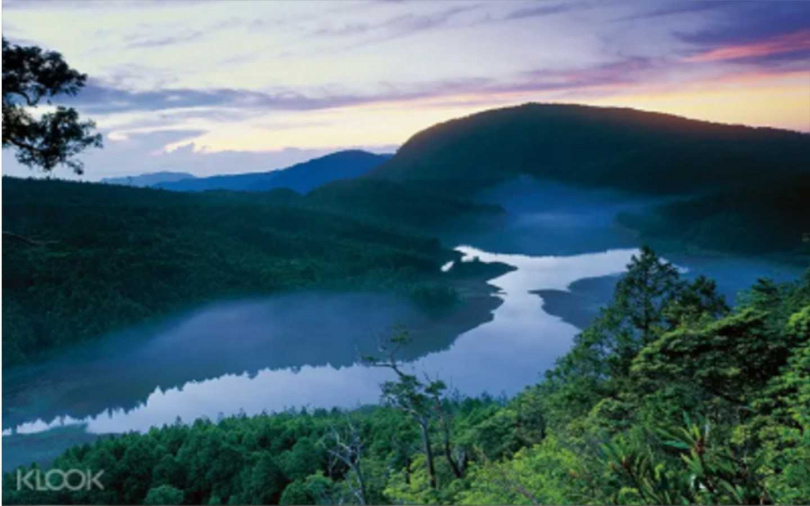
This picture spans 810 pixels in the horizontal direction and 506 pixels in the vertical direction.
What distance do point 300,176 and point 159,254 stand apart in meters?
1.94

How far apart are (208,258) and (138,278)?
86 cm

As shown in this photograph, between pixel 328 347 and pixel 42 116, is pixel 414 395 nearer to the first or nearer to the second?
pixel 328 347

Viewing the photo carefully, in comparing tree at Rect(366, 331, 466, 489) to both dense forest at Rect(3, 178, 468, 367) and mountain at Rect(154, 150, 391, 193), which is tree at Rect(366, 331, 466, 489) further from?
mountain at Rect(154, 150, 391, 193)

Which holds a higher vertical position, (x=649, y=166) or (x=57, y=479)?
(x=649, y=166)

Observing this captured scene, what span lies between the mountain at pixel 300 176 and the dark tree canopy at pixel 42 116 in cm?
178

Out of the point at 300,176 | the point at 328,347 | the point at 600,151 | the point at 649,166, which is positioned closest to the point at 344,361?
the point at 328,347

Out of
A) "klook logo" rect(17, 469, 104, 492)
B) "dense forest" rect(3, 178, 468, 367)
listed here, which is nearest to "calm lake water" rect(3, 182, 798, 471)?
"dense forest" rect(3, 178, 468, 367)

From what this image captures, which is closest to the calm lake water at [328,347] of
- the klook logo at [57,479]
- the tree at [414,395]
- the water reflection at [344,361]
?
the water reflection at [344,361]

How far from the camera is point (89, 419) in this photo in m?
5.76

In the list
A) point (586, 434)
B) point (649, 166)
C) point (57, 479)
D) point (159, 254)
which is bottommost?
point (57, 479)

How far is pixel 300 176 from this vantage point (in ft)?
19.2

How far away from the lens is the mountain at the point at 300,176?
18.2ft

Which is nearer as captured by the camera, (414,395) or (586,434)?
(586,434)

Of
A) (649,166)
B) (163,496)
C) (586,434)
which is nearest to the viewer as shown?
(586,434)
